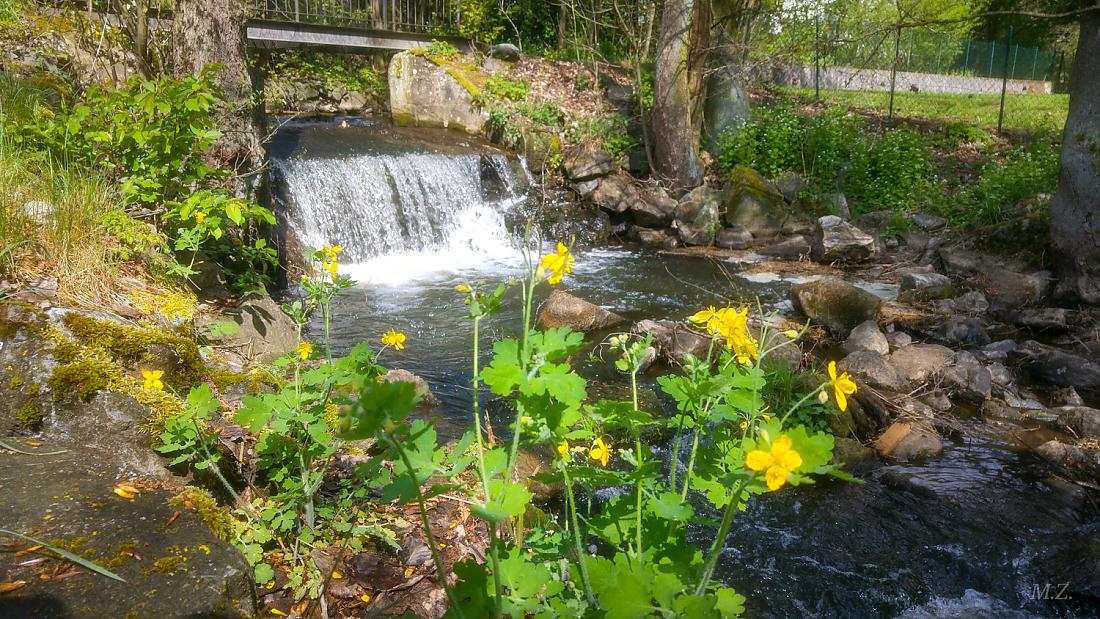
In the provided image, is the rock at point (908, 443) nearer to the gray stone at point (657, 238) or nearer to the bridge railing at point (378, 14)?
the gray stone at point (657, 238)

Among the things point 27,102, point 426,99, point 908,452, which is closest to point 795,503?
point 908,452

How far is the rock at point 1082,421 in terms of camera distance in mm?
4773

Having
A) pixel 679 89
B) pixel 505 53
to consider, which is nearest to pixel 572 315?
pixel 679 89

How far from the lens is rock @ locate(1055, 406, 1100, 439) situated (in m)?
4.77

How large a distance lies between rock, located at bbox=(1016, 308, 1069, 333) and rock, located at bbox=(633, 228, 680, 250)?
463 centimetres

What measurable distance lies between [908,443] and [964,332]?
242 centimetres

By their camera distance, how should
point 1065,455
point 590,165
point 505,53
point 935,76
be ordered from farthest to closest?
point 935,76
point 505,53
point 590,165
point 1065,455

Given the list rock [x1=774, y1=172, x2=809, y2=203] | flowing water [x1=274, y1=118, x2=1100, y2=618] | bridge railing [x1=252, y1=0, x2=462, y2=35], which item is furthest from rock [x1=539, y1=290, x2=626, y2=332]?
bridge railing [x1=252, y1=0, x2=462, y2=35]

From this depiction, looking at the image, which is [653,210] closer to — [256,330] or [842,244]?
[842,244]

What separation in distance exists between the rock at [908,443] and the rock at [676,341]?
62.5 inches

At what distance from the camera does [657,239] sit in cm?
1042

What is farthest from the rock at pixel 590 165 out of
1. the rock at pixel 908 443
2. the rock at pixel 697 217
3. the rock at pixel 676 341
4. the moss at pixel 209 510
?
the moss at pixel 209 510

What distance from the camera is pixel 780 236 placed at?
10.1 meters

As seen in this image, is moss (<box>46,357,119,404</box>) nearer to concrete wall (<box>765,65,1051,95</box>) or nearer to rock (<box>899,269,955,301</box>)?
rock (<box>899,269,955,301</box>)
